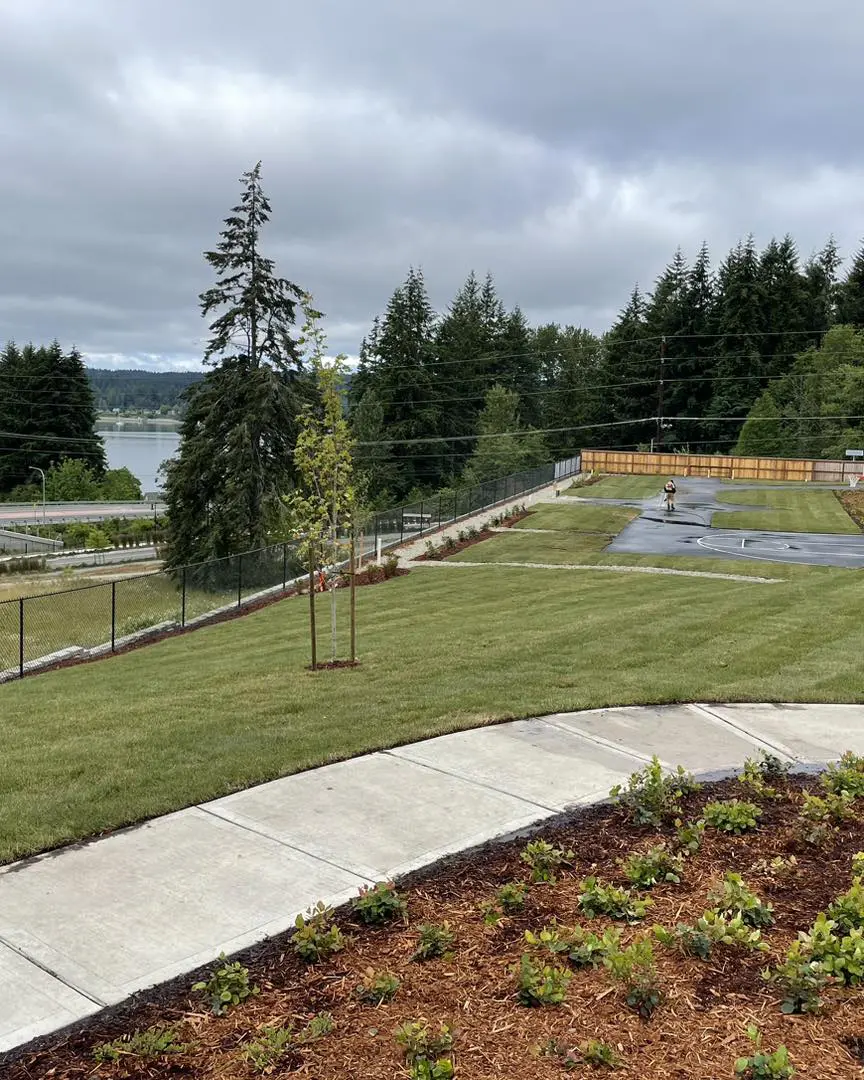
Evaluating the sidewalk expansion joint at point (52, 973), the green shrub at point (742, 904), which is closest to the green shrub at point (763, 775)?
the green shrub at point (742, 904)

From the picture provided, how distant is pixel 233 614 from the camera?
20.0 metres

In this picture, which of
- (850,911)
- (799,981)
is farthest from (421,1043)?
(850,911)

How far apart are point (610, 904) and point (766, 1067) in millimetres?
1174

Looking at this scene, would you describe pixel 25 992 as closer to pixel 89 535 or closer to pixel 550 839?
pixel 550 839

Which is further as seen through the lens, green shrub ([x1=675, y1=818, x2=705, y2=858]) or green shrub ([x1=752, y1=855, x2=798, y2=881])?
green shrub ([x1=675, y1=818, x2=705, y2=858])

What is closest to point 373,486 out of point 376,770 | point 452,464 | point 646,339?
point 452,464

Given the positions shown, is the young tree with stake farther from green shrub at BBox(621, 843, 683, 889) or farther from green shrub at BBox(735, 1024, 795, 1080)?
green shrub at BBox(735, 1024, 795, 1080)

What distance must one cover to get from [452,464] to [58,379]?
44.2 meters

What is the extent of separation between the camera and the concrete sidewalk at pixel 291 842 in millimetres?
3496

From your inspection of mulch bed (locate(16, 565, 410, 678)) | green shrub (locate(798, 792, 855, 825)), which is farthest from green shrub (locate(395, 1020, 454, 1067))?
mulch bed (locate(16, 565, 410, 678))

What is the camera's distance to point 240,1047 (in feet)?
9.53

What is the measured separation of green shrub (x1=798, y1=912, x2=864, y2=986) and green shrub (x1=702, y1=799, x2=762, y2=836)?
1199 mm

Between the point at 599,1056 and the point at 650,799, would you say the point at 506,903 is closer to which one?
the point at 599,1056

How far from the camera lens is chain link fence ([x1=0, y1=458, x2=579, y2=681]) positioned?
55.2 feet
